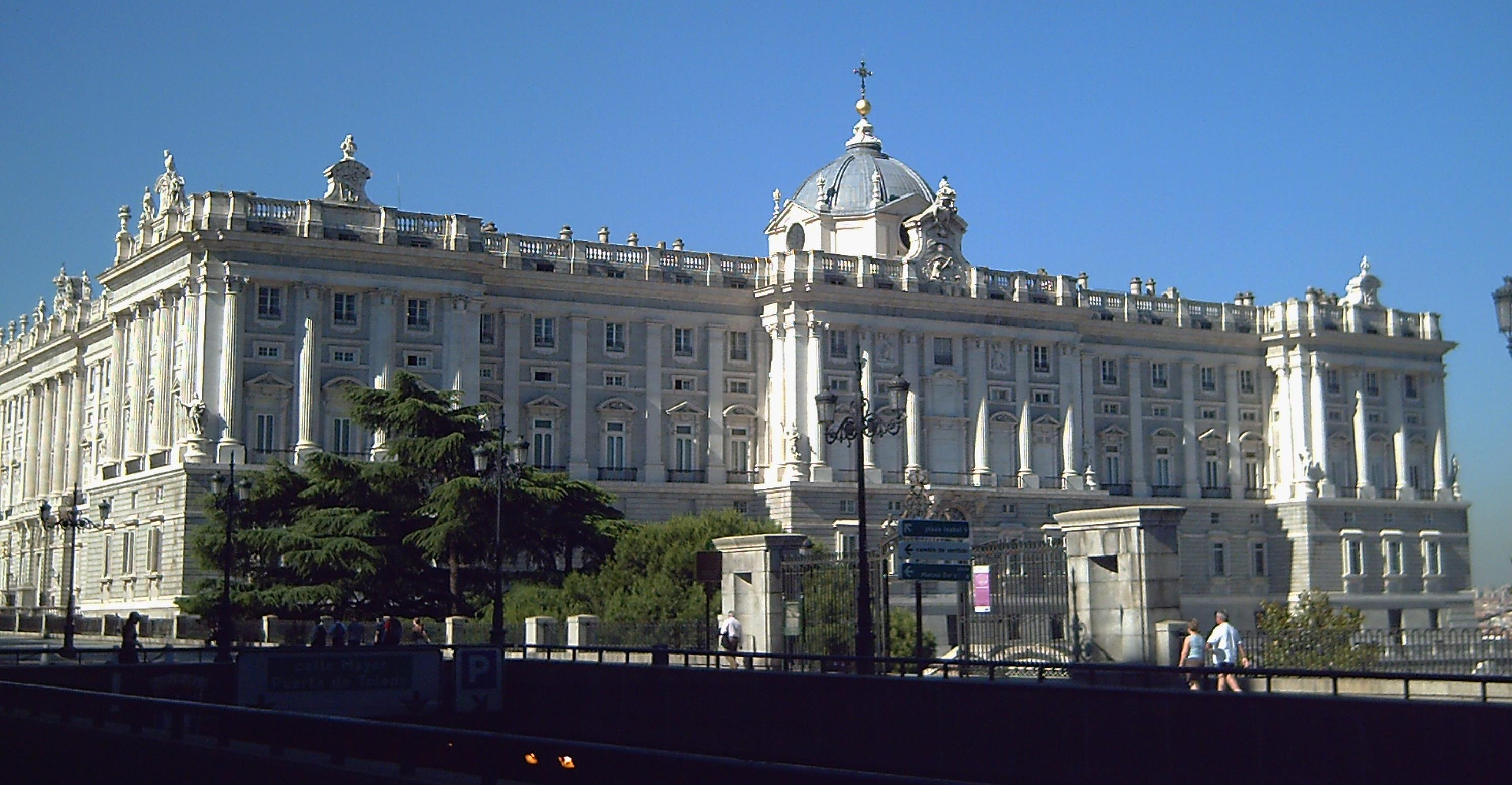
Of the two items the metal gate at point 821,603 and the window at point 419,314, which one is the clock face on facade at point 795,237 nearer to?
the window at point 419,314

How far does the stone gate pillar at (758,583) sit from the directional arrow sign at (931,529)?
412 cm

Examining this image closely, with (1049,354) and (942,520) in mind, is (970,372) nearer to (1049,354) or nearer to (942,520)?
(1049,354)

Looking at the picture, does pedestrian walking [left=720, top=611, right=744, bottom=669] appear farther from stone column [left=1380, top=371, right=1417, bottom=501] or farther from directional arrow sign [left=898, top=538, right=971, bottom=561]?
stone column [left=1380, top=371, right=1417, bottom=501]

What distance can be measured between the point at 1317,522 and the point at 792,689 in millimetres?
69753

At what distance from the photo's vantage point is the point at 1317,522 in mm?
88062

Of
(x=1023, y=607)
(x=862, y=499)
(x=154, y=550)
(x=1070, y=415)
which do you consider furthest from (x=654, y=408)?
(x=1023, y=607)

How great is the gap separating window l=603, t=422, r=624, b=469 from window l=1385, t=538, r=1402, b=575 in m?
40.5

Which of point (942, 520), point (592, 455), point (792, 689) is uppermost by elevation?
point (592, 455)

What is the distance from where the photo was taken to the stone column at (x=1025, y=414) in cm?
7994

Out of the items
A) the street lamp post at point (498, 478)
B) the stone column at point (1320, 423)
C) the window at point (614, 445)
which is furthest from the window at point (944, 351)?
the stone column at point (1320, 423)

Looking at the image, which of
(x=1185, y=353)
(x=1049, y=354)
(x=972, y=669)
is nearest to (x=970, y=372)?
(x=1049, y=354)

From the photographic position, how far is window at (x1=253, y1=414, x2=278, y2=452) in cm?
6544

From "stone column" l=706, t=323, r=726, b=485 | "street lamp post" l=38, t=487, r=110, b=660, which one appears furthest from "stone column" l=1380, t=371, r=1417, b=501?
"street lamp post" l=38, t=487, r=110, b=660

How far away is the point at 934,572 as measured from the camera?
2936cm
